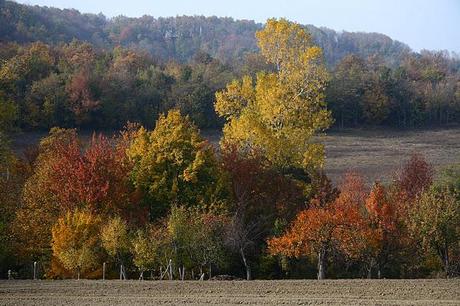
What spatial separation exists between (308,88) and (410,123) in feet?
247

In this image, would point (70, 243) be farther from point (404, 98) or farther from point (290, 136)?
point (404, 98)

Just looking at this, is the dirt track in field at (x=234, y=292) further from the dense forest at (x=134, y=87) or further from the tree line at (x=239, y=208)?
the dense forest at (x=134, y=87)

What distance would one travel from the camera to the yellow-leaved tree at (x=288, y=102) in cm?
3722

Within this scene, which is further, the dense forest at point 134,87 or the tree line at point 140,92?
the dense forest at point 134,87

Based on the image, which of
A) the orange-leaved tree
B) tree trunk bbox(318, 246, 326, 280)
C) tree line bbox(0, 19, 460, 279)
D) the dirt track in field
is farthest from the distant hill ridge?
the dirt track in field

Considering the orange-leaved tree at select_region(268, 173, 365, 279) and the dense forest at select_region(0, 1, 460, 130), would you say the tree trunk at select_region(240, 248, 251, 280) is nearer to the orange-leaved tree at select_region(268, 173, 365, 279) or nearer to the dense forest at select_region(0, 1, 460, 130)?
the orange-leaved tree at select_region(268, 173, 365, 279)

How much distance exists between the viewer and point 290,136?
37.5m

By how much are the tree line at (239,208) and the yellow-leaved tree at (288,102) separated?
8cm

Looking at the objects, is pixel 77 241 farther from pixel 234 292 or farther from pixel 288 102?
pixel 288 102

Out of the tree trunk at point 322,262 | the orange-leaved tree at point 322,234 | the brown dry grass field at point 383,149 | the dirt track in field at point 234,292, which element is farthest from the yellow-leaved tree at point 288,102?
the brown dry grass field at point 383,149

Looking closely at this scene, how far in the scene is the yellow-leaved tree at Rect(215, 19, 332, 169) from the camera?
37219 millimetres

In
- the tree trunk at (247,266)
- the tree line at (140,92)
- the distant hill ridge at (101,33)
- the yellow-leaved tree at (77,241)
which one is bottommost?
the tree trunk at (247,266)

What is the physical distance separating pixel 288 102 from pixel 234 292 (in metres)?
15.4

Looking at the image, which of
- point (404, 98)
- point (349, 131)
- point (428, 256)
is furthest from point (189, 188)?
point (404, 98)
